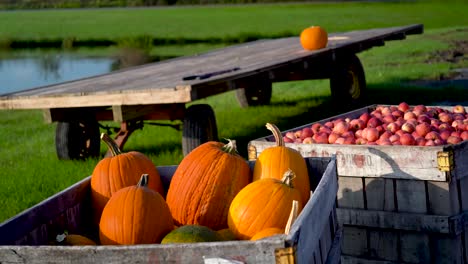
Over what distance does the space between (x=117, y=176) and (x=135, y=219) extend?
65 centimetres

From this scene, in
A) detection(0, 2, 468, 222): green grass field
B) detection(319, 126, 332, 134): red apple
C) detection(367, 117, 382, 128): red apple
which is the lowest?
detection(0, 2, 468, 222): green grass field

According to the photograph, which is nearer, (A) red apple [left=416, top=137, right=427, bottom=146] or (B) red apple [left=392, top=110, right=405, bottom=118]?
(A) red apple [left=416, top=137, right=427, bottom=146]

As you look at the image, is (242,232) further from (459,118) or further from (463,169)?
(459,118)

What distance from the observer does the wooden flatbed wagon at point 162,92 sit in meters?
8.46

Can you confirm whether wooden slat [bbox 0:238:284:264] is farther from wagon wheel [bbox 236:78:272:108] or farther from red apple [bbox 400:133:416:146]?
wagon wheel [bbox 236:78:272:108]

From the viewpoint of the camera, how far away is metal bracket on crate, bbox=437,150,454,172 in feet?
16.6

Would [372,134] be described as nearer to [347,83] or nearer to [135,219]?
[135,219]

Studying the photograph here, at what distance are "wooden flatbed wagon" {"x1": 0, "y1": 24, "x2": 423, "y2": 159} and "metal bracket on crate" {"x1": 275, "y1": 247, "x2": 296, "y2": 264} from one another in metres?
5.12

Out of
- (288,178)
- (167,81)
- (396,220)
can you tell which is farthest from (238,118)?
(288,178)

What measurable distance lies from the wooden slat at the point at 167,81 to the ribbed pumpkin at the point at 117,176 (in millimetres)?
3578

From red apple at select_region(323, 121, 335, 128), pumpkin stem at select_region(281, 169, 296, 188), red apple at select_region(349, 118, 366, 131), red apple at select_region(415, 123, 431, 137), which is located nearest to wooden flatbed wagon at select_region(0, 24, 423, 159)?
red apple at select_region(323, 121, 335, 128)

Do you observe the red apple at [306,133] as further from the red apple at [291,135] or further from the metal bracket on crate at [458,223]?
the metal bracket on crate at [458,223]

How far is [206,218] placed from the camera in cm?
417

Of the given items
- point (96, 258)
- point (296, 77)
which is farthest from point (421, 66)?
point (96, 258)
